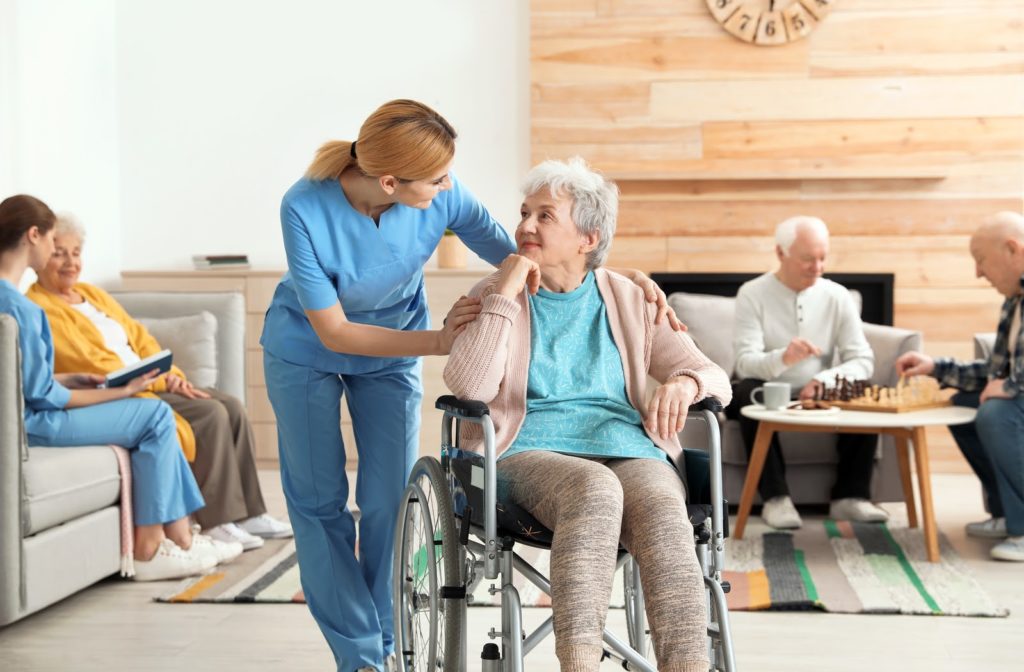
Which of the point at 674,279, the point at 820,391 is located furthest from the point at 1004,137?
the point at 820,391

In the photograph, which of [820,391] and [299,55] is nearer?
[820,391]

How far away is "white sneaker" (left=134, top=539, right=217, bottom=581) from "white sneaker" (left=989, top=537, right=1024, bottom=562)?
91.3 inches

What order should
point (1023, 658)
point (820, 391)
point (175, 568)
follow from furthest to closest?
point (820, 391) → point (175, 568) → point (1023, 658)

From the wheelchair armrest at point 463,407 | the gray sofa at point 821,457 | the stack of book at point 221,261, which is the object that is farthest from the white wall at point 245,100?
the wheelchair armrest at point 463,407

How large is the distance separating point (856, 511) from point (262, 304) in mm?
2609

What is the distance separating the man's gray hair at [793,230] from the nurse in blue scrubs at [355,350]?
6.23 feet

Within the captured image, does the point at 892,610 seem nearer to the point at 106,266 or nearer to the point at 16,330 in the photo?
the point at 16,330

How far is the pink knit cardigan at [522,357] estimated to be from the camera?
2.24 m

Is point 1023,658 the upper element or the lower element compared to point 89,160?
lower

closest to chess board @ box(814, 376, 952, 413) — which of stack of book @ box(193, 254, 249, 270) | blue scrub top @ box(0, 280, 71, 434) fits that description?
blue scrub top @ box(0, 280, 71, 434)

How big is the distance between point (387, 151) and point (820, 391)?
7.06 feet

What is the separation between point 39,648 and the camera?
2.96 metres

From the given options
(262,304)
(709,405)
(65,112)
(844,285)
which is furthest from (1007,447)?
(65,112)

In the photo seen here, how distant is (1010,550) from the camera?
3705 mm
